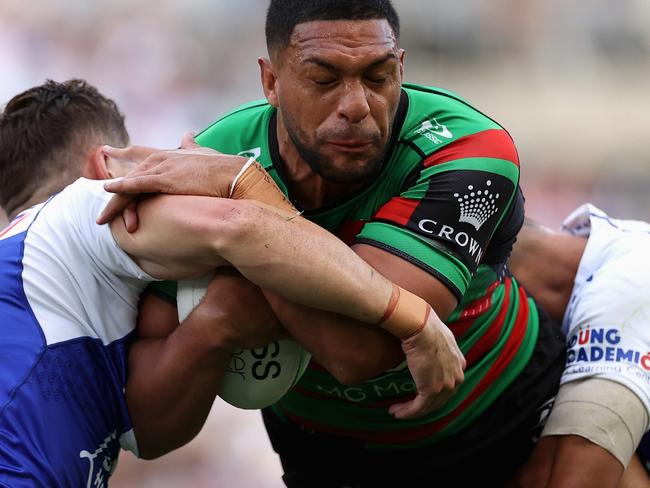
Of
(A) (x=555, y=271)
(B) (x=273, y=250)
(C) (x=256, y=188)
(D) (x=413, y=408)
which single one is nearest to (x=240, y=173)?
(C) (x=256, y=188)

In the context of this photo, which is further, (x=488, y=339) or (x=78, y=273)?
(x=488, y=339)

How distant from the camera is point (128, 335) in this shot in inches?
108

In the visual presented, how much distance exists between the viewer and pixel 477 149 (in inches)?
105

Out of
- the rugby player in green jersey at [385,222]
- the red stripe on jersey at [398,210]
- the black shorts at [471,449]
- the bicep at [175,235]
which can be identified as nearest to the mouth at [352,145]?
the rugby player in green jersey at [385,222]

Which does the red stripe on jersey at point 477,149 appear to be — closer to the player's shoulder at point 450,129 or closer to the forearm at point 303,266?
the player's shoulder at point 450,129

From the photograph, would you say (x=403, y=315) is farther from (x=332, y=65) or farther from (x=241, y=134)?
(x=241, y=134)

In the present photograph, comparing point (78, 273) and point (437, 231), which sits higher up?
point (437, 231)

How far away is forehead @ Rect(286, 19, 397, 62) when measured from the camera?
2596 millimetres

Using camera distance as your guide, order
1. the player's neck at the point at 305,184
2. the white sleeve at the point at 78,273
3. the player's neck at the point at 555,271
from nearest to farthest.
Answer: the white sleeve at the point at 78,273 < the player's neck at the point at 305,184 < the player's neck at the point at 555,271

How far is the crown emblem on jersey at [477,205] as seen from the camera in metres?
2.59

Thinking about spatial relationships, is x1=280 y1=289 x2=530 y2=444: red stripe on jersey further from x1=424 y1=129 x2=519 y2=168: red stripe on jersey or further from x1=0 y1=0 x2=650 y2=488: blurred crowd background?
x1=0 y1=0 x2=650 y2=488: blurred crowd background

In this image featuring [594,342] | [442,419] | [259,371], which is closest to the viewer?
[259,371]

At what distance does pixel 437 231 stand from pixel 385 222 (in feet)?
0.44

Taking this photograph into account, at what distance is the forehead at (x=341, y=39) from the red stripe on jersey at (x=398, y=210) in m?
0.37
